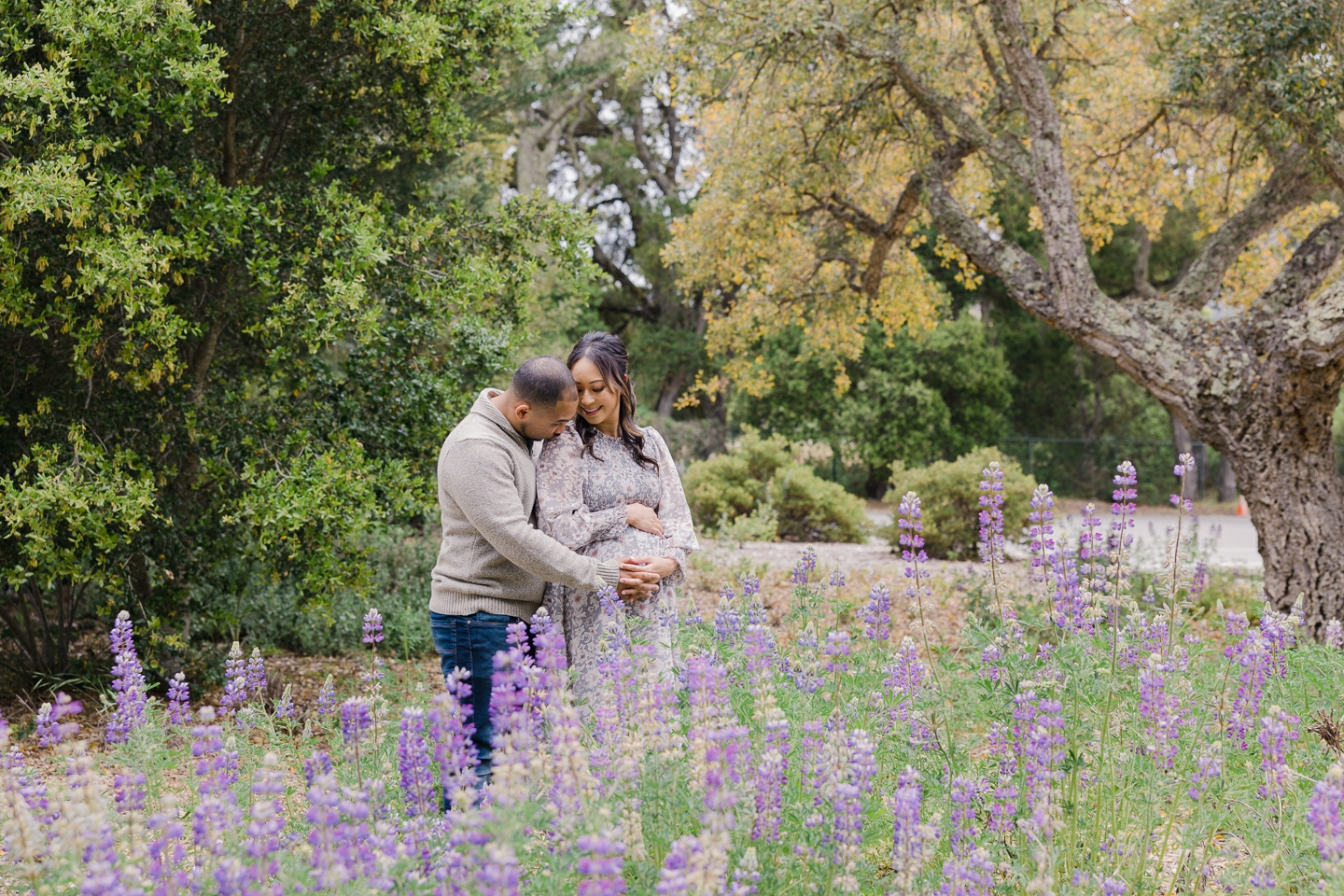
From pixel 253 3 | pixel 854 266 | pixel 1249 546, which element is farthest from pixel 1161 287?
pixel 253 3

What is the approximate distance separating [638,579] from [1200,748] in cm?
178

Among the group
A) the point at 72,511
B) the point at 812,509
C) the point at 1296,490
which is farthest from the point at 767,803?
the point at 812,509

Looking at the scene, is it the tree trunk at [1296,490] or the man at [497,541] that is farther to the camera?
the tree trunk at [1296,490]

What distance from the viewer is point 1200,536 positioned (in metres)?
17.1

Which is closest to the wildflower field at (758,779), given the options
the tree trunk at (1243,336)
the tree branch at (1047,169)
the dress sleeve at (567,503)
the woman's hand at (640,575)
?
the woman's hand at (640,575)

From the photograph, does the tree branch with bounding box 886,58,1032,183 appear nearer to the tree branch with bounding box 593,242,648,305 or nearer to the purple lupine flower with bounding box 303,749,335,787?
the purple lupine flower with bounding box 303,749,335,787

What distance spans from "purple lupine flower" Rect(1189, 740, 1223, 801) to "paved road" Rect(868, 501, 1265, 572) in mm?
888

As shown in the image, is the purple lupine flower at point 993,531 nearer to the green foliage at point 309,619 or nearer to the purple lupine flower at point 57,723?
the purple lupine flower at point 57,723

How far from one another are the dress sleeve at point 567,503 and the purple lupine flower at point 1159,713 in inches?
67.6

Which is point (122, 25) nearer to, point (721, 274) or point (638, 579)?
point (638, 579)

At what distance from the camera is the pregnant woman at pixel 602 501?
3492 mm

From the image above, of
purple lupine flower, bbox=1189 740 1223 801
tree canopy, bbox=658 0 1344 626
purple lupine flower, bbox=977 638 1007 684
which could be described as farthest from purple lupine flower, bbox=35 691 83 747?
tree canopy, bbox=658 0 1344 626

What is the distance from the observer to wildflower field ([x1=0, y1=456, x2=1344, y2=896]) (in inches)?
75.6

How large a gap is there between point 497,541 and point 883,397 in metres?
23.6
